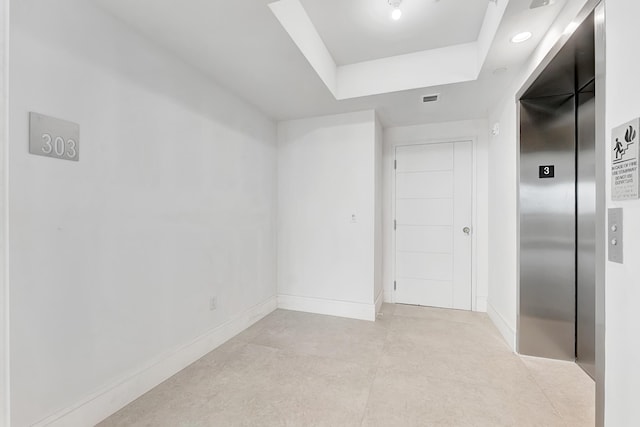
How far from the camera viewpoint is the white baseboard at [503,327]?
2.52m

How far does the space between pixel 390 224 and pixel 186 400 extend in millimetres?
3006

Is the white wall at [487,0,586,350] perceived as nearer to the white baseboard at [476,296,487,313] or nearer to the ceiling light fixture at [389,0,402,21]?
the white baseboard at [476,296,487,313]

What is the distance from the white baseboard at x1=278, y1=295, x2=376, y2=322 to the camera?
10.7 feet

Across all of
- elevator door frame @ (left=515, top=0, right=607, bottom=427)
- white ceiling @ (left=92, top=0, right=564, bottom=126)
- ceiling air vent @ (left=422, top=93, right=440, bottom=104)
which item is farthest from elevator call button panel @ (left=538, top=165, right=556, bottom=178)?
elevator door frame @ (left=515, top=0, right=607, bottom=427)

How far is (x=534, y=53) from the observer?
2080 millimetres

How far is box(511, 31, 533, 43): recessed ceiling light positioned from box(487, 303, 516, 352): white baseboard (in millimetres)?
2365

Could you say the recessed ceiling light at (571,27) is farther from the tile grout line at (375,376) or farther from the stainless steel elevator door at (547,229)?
the tile grout line at (375,376)

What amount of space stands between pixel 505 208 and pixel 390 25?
79.6 inches

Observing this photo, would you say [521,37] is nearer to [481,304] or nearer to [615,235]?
[615,235]

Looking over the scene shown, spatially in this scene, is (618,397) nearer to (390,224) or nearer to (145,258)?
(145,258)

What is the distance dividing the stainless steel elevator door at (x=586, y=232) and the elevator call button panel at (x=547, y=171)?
0.16 m

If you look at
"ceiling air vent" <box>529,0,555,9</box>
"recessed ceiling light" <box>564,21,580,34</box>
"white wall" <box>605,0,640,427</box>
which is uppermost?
"ceiling air vent" <box>529,0,555,9</box>

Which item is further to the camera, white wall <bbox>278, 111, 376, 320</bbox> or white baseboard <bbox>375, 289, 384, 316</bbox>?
white baseboard <bbox>375, 289, 384, 316</bbox>

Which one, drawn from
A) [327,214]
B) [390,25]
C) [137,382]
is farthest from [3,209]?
[327,214]
